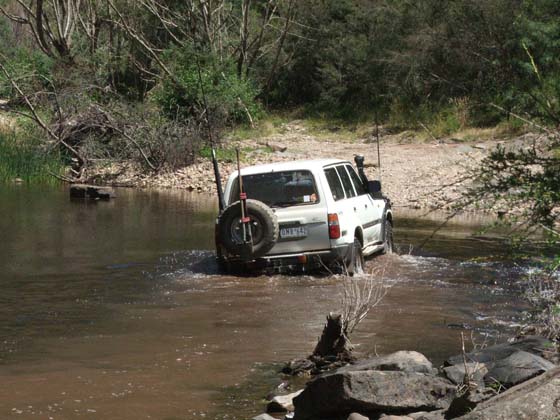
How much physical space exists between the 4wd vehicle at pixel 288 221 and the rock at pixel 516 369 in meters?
5.78

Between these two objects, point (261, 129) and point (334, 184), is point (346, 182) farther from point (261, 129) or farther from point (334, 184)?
point (261, 129)

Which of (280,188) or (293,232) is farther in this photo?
(280,188)

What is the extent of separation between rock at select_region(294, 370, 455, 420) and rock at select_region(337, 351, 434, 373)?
0.37m

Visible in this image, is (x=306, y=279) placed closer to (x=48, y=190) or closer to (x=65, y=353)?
(x=65, y=353)

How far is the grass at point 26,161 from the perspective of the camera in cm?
3041

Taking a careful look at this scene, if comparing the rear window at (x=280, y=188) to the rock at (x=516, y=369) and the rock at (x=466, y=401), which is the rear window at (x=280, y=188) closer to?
the rock at (x=516, y=369)

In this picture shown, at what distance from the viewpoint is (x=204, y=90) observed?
3306 cm

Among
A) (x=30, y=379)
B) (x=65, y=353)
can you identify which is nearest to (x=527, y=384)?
(x=30, y=379)

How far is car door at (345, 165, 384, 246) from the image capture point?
1452 cm

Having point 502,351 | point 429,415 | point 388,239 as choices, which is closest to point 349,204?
point 388,239

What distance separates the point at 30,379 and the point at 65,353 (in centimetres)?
102

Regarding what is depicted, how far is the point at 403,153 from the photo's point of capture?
30.2m

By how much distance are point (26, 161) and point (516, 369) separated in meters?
25.2

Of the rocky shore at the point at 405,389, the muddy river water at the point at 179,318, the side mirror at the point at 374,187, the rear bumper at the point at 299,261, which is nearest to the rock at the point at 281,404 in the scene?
the rocky shore at the point at 405,389
